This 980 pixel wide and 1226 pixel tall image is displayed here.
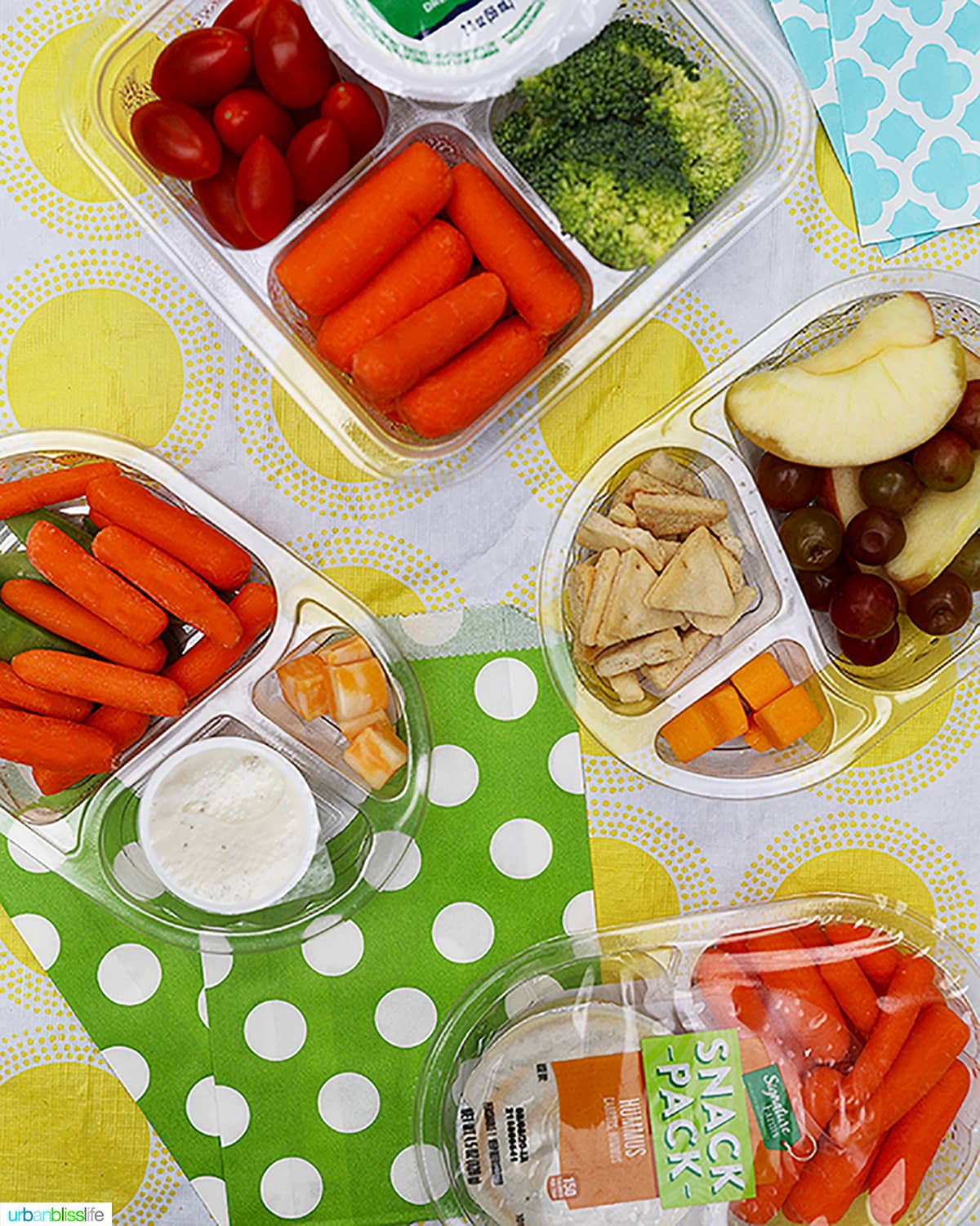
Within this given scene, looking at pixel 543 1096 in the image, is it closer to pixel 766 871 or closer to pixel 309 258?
pixel 766 871

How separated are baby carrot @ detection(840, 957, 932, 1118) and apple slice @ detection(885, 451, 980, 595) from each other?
38 centimetres

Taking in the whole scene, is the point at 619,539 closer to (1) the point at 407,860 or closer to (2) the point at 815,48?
(1) the point at 407,860

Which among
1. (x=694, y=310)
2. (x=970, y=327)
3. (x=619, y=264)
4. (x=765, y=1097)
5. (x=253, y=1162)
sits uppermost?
(x=619, y=264)

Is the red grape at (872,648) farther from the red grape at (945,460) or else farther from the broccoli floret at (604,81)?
the broccoli floret at (604,81)

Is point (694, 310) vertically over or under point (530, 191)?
under

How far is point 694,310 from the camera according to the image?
3.57 feet

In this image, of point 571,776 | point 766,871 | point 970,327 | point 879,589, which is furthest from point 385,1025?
point 970,327

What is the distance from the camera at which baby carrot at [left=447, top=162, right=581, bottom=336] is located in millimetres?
985

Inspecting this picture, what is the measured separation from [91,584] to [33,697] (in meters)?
0.11

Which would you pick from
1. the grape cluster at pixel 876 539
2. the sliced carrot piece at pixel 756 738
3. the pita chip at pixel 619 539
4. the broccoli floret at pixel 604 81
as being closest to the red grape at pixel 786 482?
the grape cluster at pixel 876 539

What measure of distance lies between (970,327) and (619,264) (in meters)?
0.35


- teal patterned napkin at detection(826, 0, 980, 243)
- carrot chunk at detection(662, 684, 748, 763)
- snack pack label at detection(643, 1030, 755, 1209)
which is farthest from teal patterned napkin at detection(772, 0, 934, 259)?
snack pack label at detection(643, 1030, 755, 1209)

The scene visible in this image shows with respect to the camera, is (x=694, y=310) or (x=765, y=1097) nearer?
(x=765, y=1097)

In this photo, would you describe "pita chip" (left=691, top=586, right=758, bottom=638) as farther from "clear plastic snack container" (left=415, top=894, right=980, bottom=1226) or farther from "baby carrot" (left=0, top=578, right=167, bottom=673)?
"baby carrot" (left=0, top=578, right=167, bottom=673)
